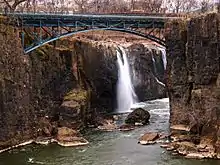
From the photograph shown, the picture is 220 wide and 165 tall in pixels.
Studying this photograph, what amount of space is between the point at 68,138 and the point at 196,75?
9.43 metres

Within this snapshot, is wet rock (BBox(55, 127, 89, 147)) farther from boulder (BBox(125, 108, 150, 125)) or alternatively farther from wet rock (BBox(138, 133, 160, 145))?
boulder (BBox(125, 108, 150, 125))

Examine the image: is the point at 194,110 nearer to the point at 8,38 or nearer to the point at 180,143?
the point at 180,143

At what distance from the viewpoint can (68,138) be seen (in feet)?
105

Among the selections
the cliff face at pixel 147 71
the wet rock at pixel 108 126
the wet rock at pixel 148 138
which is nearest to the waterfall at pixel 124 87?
the cliff face at pixel 147 71

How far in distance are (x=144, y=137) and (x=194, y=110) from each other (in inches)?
152

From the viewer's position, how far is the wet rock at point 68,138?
3156cm

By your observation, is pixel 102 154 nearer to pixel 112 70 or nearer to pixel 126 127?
pixel 126 127

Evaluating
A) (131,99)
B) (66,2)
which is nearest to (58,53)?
(131,99)

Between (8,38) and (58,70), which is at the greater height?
(8,38)

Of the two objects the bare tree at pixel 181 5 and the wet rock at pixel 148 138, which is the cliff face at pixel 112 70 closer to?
the wet rock at pixel 148 138

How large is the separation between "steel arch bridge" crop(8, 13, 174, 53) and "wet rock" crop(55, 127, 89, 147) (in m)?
5.99

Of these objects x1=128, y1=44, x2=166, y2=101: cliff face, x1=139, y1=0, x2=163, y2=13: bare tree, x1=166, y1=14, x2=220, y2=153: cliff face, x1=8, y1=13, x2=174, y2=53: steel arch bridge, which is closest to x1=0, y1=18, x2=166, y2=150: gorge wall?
x1=8, y1=13, x2=174, y2=53: steel arch bridge

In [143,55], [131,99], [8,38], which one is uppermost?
[8,38]

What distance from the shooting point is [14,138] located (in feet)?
102
